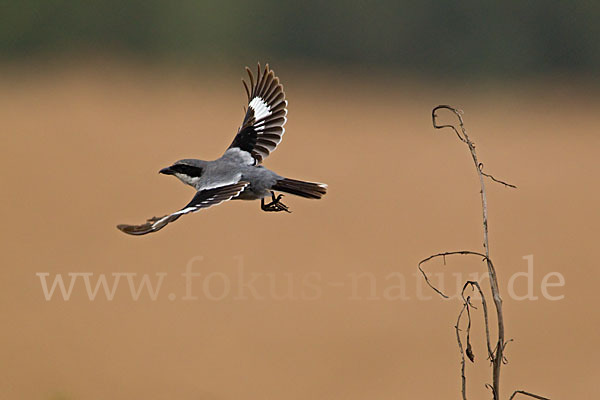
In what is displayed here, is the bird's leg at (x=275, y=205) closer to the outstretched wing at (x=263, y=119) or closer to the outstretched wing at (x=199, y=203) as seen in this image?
the outstretched wing at (x=199, y=203)

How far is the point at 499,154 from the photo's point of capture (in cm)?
1905

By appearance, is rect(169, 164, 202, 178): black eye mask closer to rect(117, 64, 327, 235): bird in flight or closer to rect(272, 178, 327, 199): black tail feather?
rect(117, 64, 327, 235): bird in flight

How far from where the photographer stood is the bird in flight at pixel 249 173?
3.46 metres

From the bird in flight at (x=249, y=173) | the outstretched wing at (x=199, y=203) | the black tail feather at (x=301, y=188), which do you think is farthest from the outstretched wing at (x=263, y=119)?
the outstretched wing at (x=199, y=203)

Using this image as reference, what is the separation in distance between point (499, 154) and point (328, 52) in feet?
29.4

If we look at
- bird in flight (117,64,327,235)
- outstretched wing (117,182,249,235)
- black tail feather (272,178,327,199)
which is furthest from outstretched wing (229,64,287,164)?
outstretched wing (117,182,249,235)

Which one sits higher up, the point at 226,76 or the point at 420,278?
the point at 226,76

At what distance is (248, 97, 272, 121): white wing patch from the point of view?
4652mm

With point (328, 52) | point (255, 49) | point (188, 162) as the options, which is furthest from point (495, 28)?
point (188, 162)

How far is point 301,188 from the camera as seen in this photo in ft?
12.9

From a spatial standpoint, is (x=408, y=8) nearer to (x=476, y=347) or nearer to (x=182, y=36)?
(x=182, y=36)

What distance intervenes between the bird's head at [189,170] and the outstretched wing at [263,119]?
39 centimetres

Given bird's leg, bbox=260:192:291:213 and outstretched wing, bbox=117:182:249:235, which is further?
bird's leg, bbox=260:192:291:213

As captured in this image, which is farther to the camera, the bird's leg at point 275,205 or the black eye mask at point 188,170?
the black eye mask at point 188,170
